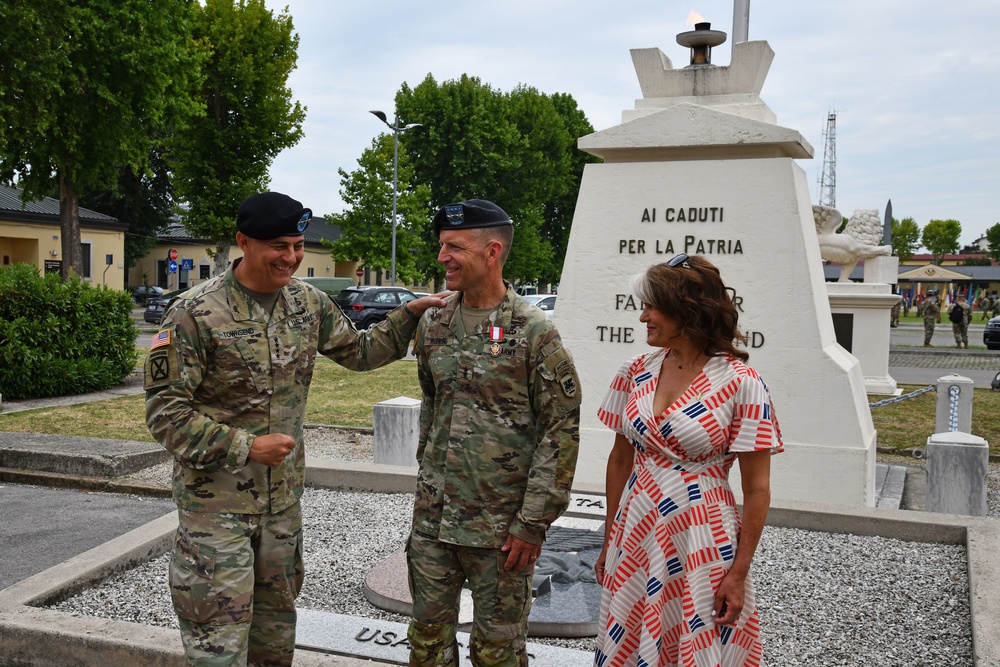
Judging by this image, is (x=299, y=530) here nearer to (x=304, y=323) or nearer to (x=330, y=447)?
(x=304, y=323)

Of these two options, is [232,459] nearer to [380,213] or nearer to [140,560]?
[140,560]

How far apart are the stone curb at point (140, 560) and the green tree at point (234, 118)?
29.6 m

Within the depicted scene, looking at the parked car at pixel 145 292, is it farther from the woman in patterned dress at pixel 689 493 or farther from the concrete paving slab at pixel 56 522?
the woman in patterned dress at pixel 689 493

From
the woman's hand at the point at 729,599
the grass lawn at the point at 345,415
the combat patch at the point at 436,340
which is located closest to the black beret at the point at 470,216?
the combat patch at the point at 436,340

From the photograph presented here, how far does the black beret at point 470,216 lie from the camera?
291cm

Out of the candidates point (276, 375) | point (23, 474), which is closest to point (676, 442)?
point (276, 375)

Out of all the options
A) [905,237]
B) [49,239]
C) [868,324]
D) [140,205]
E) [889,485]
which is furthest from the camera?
[905,237]

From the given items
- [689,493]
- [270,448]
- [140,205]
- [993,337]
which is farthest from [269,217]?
[140,205]

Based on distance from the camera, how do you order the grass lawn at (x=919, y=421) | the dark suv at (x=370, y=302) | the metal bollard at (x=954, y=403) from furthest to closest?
the dark suv at (x=370, y=302) → the grass lawn at (x=919, y=421) → the metal bollard at (x=954, y=403)

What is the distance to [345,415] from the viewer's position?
1180 cm

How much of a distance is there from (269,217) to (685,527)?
1665 millimetres

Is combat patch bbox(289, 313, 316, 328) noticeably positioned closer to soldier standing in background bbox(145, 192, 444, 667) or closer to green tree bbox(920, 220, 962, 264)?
soldier standing in background bbox(145, 192, 444, 667)

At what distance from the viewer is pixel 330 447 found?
9.69 metres

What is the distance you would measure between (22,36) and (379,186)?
2254 centimetres
